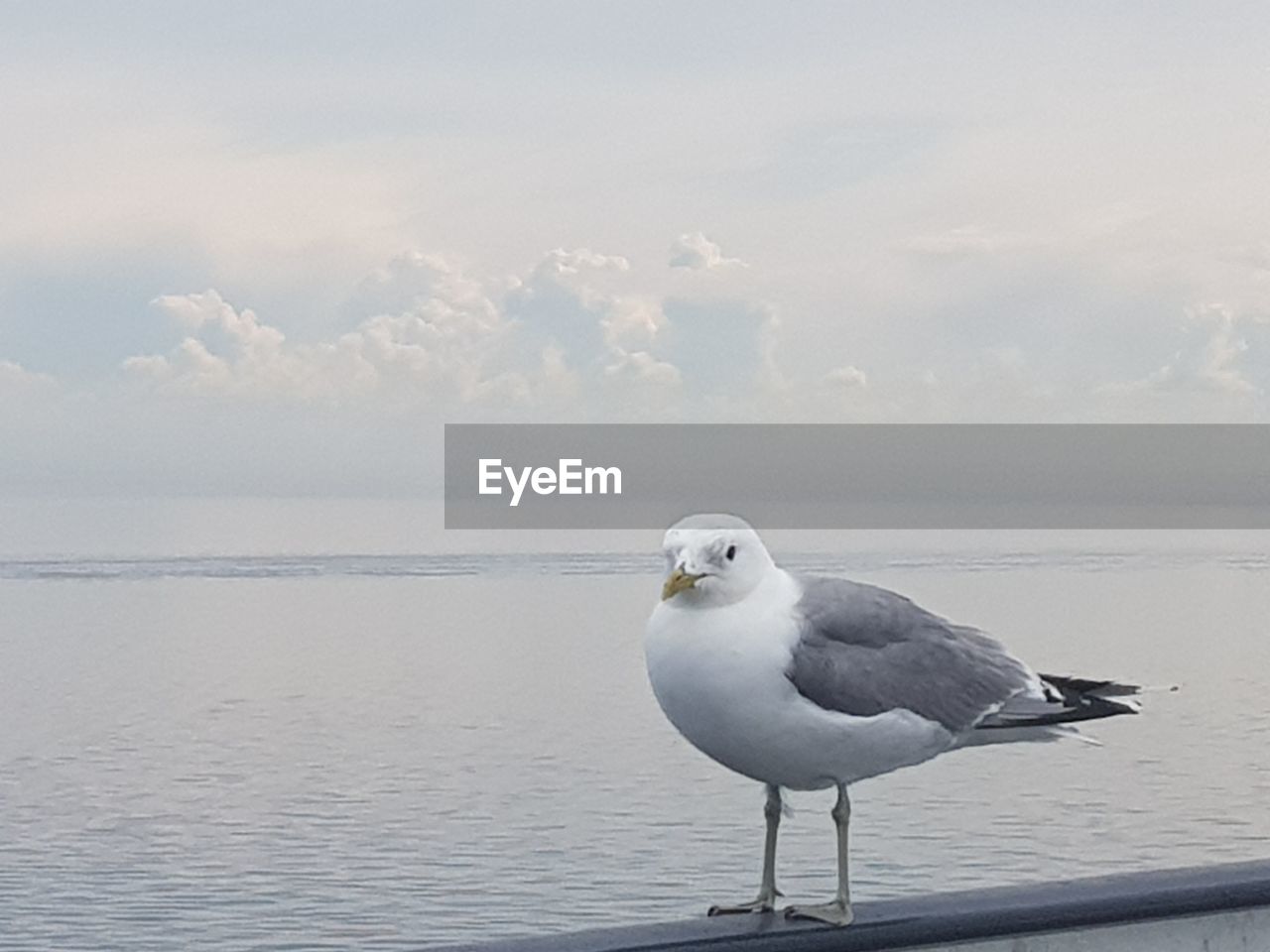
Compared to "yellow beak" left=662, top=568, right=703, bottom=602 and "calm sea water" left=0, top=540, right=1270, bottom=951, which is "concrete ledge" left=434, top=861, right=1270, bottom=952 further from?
"calm sea water" left=0, top=540, right=1270, bottom=951

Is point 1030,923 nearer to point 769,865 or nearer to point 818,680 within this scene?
point 769,865

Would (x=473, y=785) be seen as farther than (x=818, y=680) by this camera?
Yes

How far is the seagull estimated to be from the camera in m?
2.38

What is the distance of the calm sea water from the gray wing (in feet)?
16.7

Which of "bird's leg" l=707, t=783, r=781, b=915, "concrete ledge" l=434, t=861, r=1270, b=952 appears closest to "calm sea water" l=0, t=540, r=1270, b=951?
"concrete ledge" l=434, t=861, r=1270, b=952

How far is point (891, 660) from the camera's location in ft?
8.27

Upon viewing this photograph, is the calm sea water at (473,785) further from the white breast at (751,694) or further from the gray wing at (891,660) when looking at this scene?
the white breast at (751,694)

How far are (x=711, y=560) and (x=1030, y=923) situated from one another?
0.74 m

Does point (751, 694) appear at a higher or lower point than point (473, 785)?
higher

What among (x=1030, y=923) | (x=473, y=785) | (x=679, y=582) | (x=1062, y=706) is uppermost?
(x=679, y=582)

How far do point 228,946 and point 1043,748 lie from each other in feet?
34.5

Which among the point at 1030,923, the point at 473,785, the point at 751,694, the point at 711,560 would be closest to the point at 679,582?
the point at 711,560

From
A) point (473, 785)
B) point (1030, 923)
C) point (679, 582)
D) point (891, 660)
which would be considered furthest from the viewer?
point (473, 785)

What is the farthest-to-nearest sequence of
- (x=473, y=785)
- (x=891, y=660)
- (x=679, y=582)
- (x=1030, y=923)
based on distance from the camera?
1. (x=473, y=785)
2. (x=1030, y=923)
3. (x=891, y=660)
4. (x=679, y=582)
